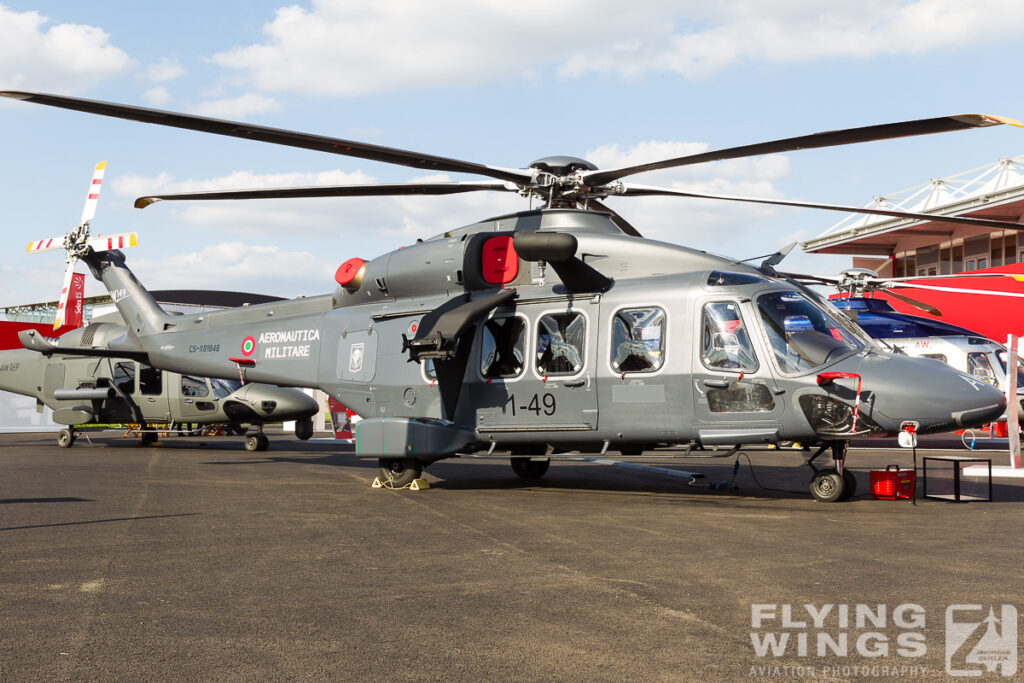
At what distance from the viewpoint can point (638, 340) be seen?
35.4ft

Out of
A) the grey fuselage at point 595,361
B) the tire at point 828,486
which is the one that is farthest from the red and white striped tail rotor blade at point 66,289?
the tire at point 828,486

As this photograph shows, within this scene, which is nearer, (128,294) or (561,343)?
(561,343)

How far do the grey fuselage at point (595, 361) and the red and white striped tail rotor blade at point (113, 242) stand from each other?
7.08 metres

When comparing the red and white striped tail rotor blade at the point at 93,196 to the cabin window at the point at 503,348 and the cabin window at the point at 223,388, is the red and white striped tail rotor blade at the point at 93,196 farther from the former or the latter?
the cabin window at the point at 503,348

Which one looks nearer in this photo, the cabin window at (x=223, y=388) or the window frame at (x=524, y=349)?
the window frame at (x=524, y=349)

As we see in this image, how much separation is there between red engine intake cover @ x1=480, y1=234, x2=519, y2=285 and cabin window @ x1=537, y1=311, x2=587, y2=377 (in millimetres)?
947

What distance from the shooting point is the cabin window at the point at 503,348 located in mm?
11688

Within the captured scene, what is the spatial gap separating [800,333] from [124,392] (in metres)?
18.6

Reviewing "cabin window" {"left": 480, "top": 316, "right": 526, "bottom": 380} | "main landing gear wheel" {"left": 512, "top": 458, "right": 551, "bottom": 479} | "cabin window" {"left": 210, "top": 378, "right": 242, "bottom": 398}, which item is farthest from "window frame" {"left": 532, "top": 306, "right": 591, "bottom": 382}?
"cabin window" {"left": 210, "top": 378, "right": 242, "bottom": 398}

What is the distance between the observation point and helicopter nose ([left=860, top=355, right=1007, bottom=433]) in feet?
30.3

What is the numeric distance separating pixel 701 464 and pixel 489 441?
21.0ft

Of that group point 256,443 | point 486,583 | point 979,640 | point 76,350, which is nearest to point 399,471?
point 486,583

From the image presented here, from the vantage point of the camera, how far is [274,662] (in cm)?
416

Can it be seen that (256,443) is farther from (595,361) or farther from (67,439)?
(595,361)
